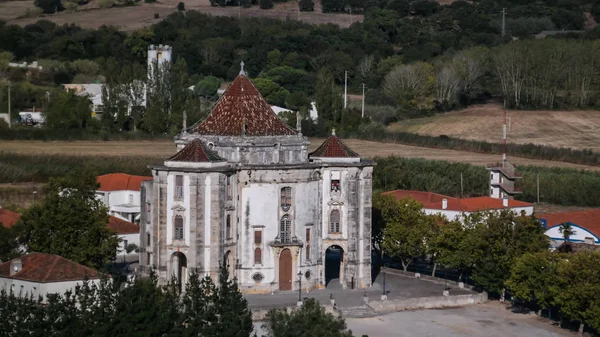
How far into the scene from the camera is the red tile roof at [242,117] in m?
89.3

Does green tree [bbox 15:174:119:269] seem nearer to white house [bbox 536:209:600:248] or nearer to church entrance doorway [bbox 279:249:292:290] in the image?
church entrance doorway [bbox 279:249:292:290]

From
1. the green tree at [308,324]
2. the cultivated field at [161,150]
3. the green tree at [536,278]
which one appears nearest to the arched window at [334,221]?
the green tree at [536,278]

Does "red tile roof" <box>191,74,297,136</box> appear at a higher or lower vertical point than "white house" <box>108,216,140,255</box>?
higher

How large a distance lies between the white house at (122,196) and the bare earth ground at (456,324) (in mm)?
29785

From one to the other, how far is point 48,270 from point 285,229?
1391 centimetres

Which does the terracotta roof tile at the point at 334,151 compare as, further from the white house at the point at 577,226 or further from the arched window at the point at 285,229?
the white house at the point at 577,226

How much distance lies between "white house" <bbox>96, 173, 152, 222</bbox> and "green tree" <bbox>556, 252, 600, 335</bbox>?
36.2 metres

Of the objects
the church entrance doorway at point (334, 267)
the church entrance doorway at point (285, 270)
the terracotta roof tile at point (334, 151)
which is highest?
the terracotta roof tile at point (334, 151)

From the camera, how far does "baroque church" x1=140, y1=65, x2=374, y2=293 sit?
85.9m

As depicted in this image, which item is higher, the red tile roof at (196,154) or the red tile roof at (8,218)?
the red tile roof at (196,154)

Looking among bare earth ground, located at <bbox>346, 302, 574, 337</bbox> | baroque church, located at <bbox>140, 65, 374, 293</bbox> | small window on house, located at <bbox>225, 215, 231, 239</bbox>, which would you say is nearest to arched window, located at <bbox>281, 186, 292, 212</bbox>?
baroque church, located at <bbox>140, 65, 374, 293</bbox>

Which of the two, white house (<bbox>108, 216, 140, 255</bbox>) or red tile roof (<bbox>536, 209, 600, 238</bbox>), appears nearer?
white house (<bbox>108, 216, 140, 255</bbox>)

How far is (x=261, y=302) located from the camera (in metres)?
84.9

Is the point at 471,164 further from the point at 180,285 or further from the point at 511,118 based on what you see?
the point at 180,285
